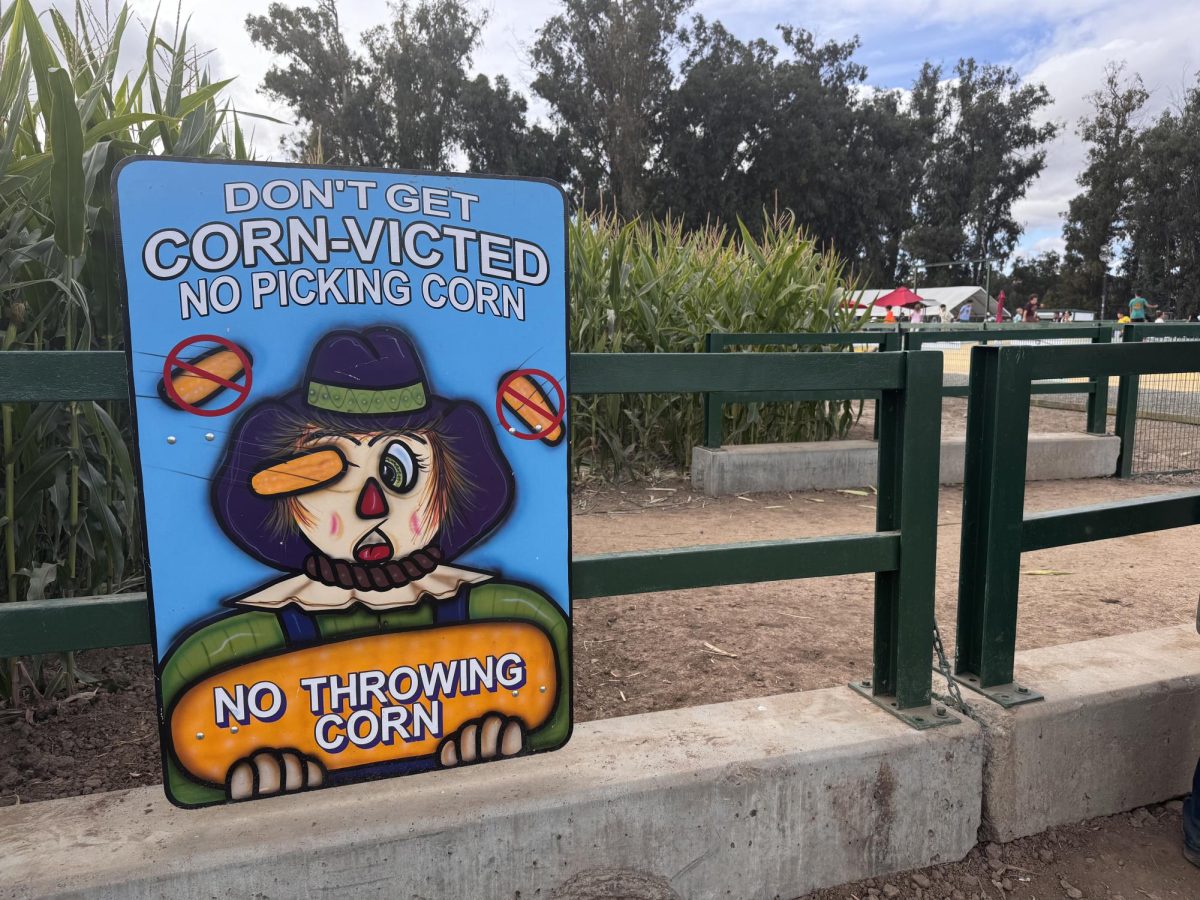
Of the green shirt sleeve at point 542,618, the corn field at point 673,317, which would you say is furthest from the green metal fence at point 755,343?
the green shirt sleeve at point 542,618

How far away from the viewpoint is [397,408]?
1.71 meters

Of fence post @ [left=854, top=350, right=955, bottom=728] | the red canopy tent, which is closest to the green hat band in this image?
fence post @ [left=854, top=350, right=955, bottom=728]

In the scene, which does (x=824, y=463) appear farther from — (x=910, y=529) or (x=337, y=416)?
(x=337, y=416)

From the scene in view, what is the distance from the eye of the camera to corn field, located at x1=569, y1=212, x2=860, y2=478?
6.77 metres

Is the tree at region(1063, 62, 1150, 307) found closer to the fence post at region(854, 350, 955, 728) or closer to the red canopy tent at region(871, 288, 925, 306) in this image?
the red canopy tent at region(871, 288, 925, 306)

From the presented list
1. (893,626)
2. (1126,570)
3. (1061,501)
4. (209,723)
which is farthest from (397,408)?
(1061,501)

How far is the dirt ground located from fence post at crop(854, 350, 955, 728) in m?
0.45

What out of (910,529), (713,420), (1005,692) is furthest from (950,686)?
(713,420)

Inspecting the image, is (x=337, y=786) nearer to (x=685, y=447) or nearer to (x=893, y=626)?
(x=893, y=626)

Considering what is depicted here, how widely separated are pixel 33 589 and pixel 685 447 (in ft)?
17.9

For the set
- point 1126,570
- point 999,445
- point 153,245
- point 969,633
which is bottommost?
point 1126,570

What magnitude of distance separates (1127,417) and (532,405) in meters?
7.03

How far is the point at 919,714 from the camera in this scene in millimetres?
2217

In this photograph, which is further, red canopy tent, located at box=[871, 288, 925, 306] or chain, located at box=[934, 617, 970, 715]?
red canopy tent, located at box=[871, 288, 925, 306]
